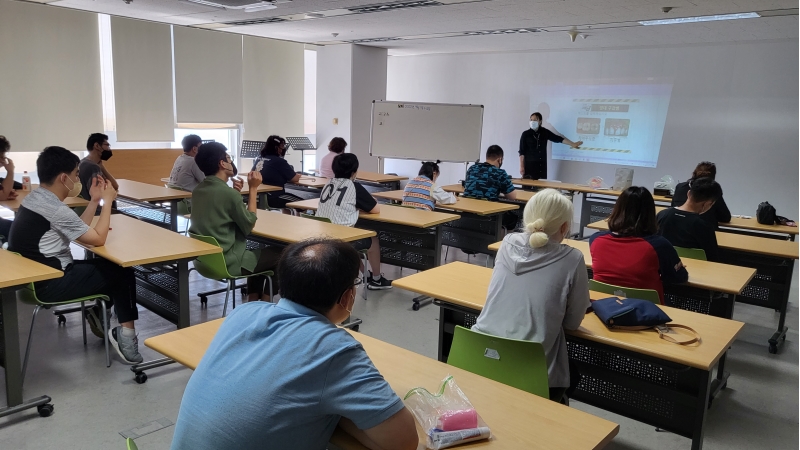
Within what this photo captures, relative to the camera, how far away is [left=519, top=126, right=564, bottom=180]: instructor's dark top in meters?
8.48

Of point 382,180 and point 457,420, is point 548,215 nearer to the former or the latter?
point 457,420

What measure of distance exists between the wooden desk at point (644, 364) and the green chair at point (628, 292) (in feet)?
0.27

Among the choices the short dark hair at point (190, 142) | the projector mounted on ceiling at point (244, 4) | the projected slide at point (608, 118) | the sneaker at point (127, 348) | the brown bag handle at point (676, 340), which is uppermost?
the projector mounted on ceiling at point (244, 4)

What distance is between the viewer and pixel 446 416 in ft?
4.44

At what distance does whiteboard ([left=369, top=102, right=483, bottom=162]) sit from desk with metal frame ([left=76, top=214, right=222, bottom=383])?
4991mm

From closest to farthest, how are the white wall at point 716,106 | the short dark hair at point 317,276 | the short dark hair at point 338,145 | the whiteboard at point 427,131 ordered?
the short dark hair at point 317,276, the short dark hair at point 338,145, the white wall at point 716,106, the whiteboard at point 427,131

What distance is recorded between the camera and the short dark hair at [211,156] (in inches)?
135

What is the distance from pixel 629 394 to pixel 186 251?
2311 mm

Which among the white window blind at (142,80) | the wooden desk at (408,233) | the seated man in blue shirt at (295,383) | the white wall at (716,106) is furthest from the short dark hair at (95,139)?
the white wall at (716,106)

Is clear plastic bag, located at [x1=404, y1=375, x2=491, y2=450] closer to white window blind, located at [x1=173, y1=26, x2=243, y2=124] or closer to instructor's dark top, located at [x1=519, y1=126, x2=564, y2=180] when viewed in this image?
instructor's dark top, located at [x1=519, y1=126, x2=564, y2=180]

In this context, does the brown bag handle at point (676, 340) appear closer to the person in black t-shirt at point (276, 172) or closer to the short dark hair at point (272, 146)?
the person in black t-shirt at point (276, 172)

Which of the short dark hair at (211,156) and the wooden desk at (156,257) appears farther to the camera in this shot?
the short dark hair at (211,156)

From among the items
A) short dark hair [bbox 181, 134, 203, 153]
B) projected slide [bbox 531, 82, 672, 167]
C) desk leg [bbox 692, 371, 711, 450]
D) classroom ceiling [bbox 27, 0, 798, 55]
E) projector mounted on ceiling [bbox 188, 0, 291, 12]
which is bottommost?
desk leg [bbox 692, 371, 711, 450]

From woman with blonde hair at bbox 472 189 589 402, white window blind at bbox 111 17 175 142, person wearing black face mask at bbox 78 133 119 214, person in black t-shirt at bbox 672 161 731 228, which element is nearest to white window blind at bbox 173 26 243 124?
white window blind at bbox 111 17 175 142
